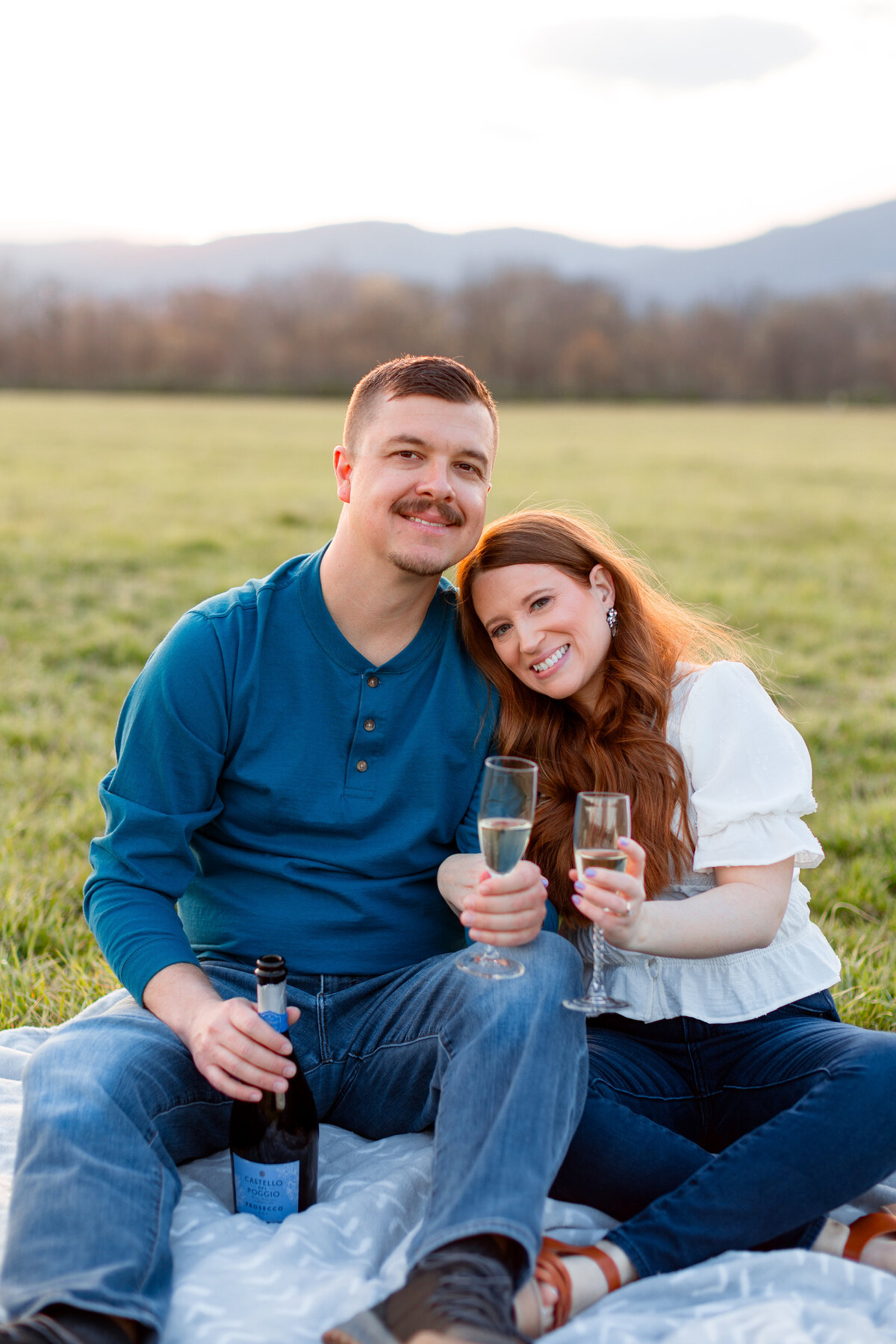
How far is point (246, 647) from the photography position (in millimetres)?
3342

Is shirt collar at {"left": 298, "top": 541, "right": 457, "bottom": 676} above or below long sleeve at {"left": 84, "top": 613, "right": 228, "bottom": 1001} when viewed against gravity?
above

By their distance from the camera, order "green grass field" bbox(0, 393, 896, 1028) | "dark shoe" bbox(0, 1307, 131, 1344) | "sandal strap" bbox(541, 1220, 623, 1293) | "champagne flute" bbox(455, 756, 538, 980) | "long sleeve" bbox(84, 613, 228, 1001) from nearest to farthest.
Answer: "dark shoe" bbox(0, 1307, 131, 1344), "sandal strap" bbox(541, 1220, 623, 1293), "champagne flute" bbox(455, 756, 538, 980), "long sleeve" bbox(84, 613, 228, 1001), "green grass field" bbox(0, 393, 896, 1028)

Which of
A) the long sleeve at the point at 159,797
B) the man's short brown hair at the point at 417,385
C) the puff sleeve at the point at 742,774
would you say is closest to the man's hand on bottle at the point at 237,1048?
the long sleeve at the point at 159,797

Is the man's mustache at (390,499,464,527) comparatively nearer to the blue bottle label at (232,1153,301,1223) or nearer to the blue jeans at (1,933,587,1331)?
the blue jeans at (1,933,587,1331)

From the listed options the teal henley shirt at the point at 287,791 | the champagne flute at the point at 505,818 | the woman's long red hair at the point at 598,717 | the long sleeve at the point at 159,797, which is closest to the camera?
the champagne flute at the point at 505,818

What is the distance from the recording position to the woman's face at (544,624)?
3404 millimetres

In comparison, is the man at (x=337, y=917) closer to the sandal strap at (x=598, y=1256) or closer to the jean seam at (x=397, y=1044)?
the jean seam at (x=397, y=1044)

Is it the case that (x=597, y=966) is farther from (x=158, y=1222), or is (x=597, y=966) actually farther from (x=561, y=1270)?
(x=158, y=1222)

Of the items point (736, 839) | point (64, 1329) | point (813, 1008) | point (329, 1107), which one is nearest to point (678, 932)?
point (736, 839)

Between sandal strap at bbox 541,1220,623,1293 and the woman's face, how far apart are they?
1454 mm

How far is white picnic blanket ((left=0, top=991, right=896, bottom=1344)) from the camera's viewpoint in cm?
243

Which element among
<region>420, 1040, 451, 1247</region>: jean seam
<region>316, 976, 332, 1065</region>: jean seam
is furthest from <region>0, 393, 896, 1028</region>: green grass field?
<region>420, 1040, 451, 1247</region>: jean seam

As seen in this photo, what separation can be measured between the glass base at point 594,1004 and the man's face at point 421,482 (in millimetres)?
1275

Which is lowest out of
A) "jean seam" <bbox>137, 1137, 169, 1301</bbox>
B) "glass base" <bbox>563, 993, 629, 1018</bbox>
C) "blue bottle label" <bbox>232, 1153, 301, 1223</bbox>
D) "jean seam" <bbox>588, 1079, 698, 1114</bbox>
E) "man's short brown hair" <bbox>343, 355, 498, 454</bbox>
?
"blue bottle label" <bbox>232, 1153, 301, 1223</bbox>
